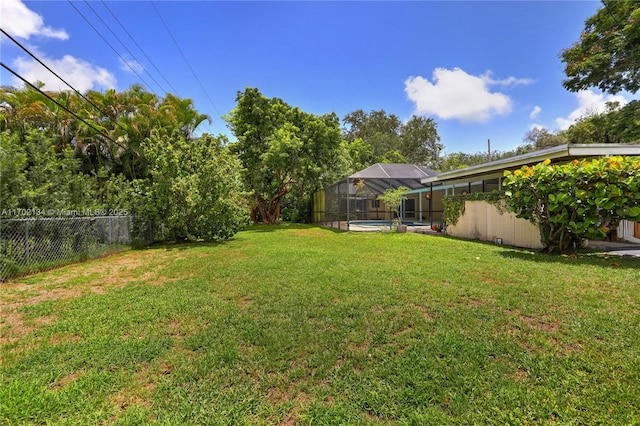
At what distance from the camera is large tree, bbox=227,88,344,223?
1594 cm

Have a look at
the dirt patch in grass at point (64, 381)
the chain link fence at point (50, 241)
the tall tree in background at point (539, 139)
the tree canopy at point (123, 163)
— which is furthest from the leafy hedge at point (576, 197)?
the tall tree in background at point (539, 139)

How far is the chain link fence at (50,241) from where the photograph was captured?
5109mm

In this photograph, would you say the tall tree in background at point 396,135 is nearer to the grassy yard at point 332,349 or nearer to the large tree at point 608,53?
the large tree at point 608,53

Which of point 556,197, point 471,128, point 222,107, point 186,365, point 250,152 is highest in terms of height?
point 471,128

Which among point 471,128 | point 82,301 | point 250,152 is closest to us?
point 82,301

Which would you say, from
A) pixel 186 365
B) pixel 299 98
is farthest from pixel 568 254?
pixel 299 98

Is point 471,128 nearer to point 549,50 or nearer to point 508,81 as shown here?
point 508,81

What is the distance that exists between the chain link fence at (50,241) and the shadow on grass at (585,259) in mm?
9178

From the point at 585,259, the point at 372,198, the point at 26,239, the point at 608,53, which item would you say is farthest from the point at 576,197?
the point at 372,198

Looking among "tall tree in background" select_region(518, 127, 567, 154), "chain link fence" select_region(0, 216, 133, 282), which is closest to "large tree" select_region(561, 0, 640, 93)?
"tall tree in background" select_region(518, 127, 567, 154)

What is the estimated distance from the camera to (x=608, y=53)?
12.1 meters

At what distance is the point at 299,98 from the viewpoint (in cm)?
1891

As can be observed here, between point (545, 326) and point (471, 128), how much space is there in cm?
3317

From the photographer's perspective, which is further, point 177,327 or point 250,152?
point 250,152
